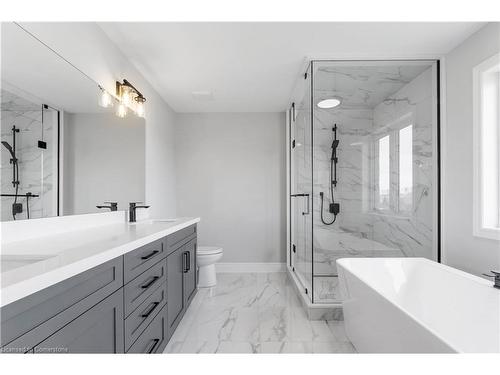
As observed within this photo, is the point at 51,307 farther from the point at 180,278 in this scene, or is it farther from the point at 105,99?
the point at 105,99

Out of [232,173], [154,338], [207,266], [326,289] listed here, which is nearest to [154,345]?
[154,338]

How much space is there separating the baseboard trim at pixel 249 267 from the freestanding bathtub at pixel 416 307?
2083 mm

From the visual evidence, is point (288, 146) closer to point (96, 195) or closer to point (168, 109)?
point (168, 109)

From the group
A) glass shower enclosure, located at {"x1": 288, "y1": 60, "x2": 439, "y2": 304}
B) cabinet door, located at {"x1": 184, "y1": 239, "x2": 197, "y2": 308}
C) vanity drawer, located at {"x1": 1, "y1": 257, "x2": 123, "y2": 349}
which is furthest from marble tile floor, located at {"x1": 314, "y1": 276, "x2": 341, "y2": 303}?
vanity drawer, located at {"x1": 1, "y1": 257, "x2": 123, "y2": 349}

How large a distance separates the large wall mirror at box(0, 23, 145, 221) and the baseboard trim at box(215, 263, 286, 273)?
6.62ft

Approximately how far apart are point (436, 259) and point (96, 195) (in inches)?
116

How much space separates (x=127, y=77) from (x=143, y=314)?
201cm

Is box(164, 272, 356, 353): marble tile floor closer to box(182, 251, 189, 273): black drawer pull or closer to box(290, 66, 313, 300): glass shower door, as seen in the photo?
box(290, 66, 313, 300): glass shower door

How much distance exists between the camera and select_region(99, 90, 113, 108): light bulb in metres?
2.18

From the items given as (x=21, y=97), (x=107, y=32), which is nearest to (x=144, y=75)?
(x=107, y=32)

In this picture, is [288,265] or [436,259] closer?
[436,259]

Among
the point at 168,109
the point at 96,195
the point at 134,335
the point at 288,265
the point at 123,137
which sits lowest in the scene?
the point at 288,265

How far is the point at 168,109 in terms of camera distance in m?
3.88

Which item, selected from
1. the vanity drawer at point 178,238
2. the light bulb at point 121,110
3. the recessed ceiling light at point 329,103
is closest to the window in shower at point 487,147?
the recessed ceiling light at point 329,103
